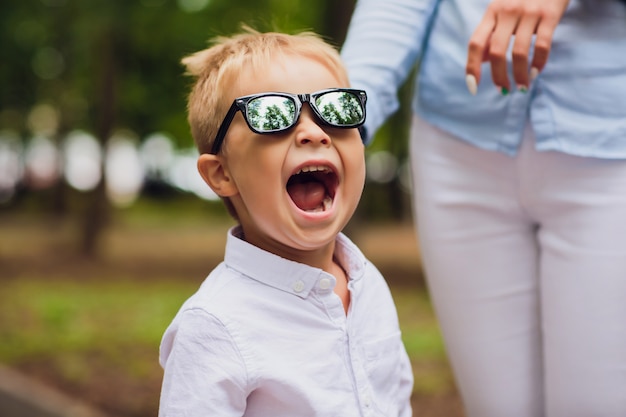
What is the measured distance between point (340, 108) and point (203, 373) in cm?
63

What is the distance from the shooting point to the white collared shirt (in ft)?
5.41

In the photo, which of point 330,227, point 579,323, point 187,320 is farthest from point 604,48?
point 187,320

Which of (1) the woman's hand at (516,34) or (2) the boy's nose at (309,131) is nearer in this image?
(2) the boy's nose at (309,131)

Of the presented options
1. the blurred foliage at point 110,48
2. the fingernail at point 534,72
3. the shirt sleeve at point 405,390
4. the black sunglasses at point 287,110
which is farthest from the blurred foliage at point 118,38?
the black sunglasses at point 287,110

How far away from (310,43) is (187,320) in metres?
0.70

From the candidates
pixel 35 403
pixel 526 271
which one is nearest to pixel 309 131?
pixel 526 271

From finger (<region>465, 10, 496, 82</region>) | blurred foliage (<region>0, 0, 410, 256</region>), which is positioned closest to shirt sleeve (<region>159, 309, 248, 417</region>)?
finger (<region>465, 10, 496, 82</region>)

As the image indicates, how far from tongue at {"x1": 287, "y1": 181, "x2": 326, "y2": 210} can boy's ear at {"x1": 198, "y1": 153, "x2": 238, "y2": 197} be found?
14 cm

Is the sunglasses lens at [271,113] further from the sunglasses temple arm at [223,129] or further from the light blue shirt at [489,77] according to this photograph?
the light blue shirt at [489,77]

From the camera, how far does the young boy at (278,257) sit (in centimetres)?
167

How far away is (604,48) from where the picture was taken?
2.04 m

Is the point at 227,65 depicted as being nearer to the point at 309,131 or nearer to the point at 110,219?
the point at 309,131

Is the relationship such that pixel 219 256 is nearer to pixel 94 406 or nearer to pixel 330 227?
pixel 94 406

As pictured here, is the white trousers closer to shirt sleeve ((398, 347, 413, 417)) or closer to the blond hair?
shirt sleeve ((398, 347, 413, 417))
